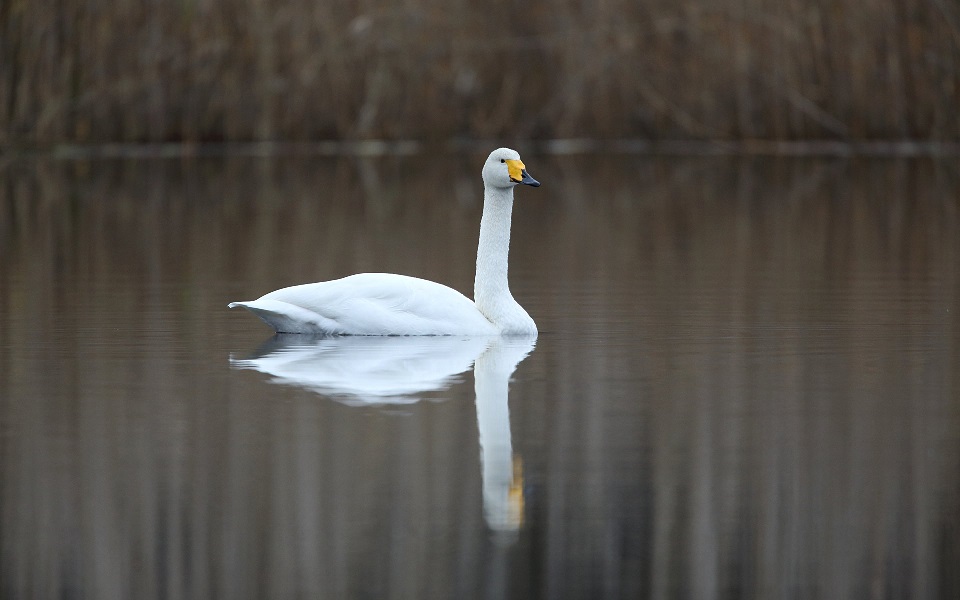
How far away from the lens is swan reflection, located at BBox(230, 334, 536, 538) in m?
5.36

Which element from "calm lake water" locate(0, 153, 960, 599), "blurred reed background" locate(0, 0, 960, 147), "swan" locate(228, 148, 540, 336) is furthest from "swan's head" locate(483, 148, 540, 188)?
"blurred reed background" locate(0, 0, 960, 147)

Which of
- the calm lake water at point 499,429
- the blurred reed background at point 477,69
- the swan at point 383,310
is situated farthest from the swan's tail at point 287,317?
the blurred reed background at point 477,69

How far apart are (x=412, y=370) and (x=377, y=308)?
40.8 inches

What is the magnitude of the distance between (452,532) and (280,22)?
17207 millimetres

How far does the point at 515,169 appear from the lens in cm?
855

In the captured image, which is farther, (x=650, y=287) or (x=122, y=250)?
(x=122, y=250)

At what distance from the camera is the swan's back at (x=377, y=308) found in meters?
8.05

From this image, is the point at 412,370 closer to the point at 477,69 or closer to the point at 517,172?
the point at 517,172

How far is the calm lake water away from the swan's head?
0.70m

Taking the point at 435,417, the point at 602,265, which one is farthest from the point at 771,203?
the point at 435,417

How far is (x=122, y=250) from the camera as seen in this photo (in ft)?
40.4

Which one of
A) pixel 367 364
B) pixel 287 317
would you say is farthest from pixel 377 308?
pixel 367 364

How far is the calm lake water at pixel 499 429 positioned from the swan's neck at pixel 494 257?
28 cm

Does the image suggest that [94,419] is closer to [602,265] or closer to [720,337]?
[720,337]
